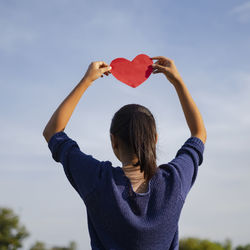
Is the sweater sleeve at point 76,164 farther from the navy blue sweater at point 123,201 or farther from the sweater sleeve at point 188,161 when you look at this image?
the sweater sleeve at point 188,161

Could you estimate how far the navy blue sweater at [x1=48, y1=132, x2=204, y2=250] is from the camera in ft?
7.38

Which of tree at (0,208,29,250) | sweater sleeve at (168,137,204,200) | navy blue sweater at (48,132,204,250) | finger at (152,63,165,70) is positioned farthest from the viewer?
tree at (0,208,29,250)

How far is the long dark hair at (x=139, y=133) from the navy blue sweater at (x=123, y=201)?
108mm

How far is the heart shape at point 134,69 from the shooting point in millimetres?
2885

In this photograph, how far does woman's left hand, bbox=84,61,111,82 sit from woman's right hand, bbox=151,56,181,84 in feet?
1.24

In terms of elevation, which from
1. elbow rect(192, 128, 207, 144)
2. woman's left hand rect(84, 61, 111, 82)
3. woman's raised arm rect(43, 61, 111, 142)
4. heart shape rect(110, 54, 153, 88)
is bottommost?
elbow rect(192, 128, 207, 144)

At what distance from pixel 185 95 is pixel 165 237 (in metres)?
1.02

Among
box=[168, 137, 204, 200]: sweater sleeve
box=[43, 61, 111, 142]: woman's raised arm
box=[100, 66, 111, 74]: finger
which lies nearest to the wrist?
box=[43, 61, 111, 142]: woman's raised arm

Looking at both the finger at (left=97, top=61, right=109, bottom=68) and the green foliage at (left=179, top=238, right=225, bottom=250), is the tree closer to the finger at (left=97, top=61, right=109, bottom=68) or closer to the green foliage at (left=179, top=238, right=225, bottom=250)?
the green foliage at (left=179, top=238, right=225, bottom=250)

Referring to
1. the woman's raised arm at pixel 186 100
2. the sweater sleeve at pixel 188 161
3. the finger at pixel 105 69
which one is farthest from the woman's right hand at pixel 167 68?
the sweater sleeve at pixel 188 161

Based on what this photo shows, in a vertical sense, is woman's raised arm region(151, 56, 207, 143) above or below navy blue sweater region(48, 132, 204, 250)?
above

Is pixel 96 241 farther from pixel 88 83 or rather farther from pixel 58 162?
pixel 88 83

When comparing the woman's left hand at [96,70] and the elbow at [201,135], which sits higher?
the woman's left hand at [96,70]

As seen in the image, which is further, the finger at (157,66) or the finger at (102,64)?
the finger at (157,66)
